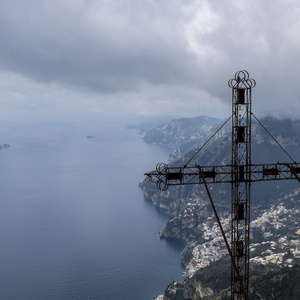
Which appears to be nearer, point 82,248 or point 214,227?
point 82,248

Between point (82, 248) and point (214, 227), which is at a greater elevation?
point (214, 227)

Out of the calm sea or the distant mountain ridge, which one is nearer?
the distant mountain ridge

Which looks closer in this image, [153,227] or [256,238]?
[256,238]

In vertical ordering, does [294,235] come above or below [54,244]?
above

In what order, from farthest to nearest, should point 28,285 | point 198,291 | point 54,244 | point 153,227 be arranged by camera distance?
point 153,227, point 54,244, point 28,285, point 198,291

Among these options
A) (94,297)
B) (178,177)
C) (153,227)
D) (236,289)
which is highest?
(178,177)

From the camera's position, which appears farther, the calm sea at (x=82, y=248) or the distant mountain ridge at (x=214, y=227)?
the calm sea at (x=82, y=248)

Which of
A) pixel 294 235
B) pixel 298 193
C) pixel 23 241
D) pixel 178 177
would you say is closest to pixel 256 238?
pixel 294 235

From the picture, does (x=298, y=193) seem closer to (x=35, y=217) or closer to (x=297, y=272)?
(x=297, y=272)

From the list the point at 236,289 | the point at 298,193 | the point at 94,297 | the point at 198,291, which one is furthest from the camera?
the point at 298,193
